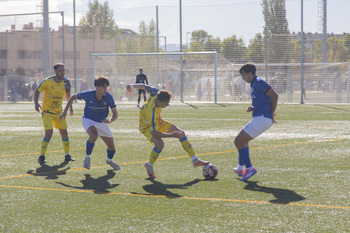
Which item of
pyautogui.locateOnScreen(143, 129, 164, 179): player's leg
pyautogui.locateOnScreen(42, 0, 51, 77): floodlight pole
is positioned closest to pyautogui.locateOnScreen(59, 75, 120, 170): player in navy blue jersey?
pyautogui.locateOnScreen(143, 129, 164, 179): player's leg

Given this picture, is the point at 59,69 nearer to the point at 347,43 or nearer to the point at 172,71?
the point at 172,71

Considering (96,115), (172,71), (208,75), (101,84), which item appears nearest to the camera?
(101,84)

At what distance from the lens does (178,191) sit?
578cm

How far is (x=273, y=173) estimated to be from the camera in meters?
6.91

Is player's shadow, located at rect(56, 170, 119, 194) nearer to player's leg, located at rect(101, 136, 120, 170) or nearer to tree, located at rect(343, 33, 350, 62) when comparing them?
player's leg, located at rect(101, 136, 120, 170)

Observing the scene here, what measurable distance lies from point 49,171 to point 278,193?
372cm

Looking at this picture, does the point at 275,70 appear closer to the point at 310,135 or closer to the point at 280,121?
the point at 280,121

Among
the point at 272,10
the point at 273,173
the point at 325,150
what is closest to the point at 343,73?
the point at 272,10

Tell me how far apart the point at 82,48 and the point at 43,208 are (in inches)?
1259

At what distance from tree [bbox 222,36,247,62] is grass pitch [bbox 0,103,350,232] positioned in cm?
1961

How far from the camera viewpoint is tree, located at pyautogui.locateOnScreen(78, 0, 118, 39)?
33688 millimetres

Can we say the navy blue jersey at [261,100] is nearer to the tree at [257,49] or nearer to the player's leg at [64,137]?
the player's leg at [64,137]

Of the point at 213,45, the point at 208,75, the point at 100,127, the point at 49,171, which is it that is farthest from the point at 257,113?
the point at 213,45

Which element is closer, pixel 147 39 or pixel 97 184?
pixel 97 184
